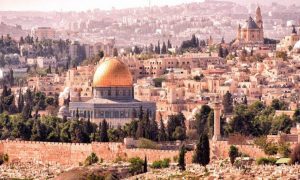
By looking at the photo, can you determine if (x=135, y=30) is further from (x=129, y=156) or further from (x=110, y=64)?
(x=129, y=156)

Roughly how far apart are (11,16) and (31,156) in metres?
151

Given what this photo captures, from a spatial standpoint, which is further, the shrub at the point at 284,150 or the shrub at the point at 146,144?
the shrub at the point at 146,144

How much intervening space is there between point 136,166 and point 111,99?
17334mm

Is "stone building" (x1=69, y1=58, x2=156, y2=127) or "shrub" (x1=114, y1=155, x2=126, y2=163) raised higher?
"stone building" (x1=69, y1=58, x2=156, y2=127)

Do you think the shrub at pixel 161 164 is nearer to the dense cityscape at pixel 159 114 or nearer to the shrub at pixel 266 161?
the dense cityscape at pixel 159 114

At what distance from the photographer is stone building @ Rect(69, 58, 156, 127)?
59.1 meters

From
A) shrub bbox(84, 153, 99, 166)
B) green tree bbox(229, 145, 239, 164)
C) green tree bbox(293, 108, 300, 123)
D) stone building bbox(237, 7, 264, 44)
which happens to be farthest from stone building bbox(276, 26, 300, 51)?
green tree bbox(229, 145, 239, 164)

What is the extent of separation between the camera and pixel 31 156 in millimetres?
49688

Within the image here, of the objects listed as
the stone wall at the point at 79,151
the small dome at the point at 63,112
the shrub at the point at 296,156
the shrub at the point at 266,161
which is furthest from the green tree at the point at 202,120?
the shrub at the point at 296,156

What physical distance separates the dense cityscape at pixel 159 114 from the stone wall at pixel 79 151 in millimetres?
41

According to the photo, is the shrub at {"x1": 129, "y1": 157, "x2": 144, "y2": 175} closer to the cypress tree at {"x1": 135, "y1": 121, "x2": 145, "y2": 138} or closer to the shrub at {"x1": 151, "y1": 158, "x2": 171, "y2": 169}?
the shrub at {"x1": 151, "y1": 158, "x2": 171, "y2": 169}

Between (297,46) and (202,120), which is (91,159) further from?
(297,46)

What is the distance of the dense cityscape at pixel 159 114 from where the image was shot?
42312 mm

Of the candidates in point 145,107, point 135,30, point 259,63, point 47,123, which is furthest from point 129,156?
point 135,30
